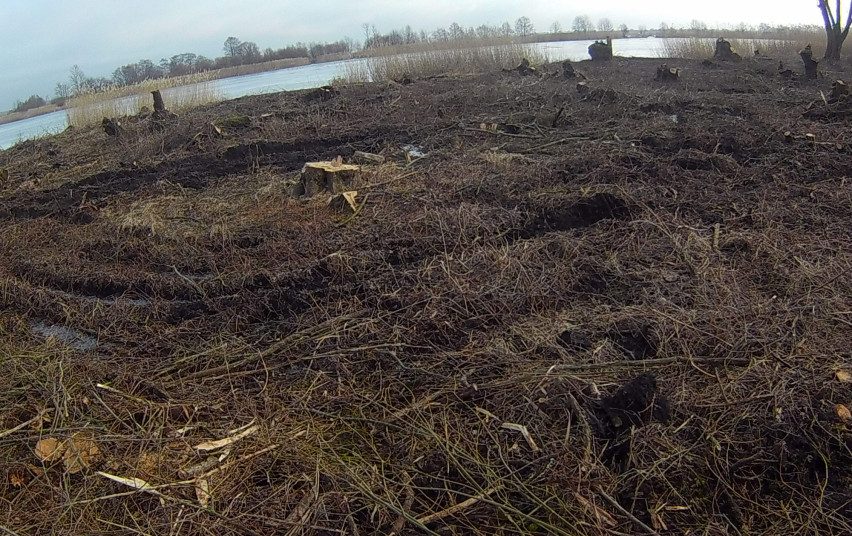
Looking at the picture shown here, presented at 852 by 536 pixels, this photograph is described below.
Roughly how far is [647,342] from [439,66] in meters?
17.3

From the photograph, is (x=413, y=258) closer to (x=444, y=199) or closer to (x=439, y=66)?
(x=444, y=199)

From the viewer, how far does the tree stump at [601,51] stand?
18250 mm

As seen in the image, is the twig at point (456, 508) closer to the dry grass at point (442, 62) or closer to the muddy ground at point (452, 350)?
the muddy ground at point (452, 350)

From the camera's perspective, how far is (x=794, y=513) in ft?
7.46

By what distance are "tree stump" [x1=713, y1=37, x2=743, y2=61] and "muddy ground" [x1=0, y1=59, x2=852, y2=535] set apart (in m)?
10.8

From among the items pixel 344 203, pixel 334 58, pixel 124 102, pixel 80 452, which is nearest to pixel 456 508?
pixel 80 452

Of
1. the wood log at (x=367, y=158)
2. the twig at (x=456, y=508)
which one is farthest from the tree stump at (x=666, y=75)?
the twig at (x=456, y=508)

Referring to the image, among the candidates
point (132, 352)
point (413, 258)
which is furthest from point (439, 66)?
point (132, 352)

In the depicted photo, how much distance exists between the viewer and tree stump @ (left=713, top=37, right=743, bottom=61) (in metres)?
16.7

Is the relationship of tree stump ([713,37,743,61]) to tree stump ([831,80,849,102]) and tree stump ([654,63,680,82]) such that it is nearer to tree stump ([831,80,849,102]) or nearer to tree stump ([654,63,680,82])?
tree stump ([654,63,680,82])

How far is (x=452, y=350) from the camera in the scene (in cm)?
350

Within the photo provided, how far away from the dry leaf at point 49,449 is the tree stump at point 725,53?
737 inches

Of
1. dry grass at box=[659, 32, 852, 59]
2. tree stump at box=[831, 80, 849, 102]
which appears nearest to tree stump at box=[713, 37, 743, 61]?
dry grass at box=[659, 32, 852, 59]

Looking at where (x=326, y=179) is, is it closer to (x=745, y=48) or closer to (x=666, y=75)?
(x=666, y=75)
